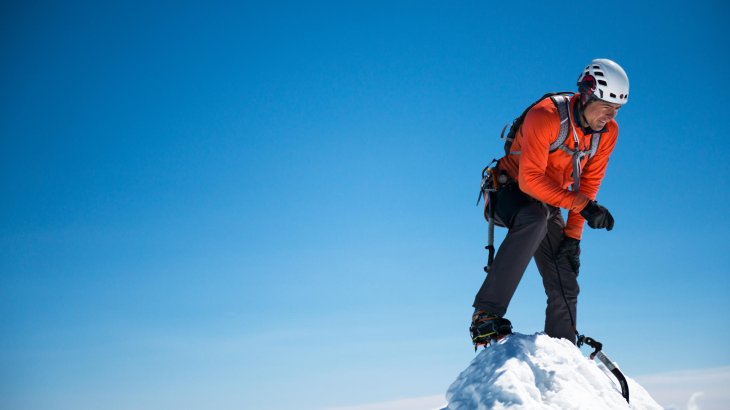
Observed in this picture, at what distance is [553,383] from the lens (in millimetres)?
5895

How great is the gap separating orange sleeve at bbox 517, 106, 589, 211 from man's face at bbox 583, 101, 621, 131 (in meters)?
0.54

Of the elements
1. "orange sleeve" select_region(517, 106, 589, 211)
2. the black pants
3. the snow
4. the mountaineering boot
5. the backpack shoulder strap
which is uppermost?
the backpack shoulder strap

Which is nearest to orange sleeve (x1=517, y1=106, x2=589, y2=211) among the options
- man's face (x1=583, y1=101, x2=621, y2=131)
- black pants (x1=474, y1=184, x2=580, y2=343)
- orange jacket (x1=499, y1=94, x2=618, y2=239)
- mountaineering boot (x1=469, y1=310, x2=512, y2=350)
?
orange jacket (x1=499, y1=94, x2=618, y2=239)

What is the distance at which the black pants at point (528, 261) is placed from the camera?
7.75 metres

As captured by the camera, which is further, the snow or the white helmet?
the white helmet

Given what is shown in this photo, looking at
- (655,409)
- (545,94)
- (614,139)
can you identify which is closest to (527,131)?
(545,94)

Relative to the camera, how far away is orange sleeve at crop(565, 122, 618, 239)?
888 centimetres

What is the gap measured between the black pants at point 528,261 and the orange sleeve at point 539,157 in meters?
0.31

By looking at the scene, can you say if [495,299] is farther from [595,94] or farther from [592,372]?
[595,94]

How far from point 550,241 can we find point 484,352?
3047mm

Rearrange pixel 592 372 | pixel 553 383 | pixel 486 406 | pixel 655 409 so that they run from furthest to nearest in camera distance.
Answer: pixel 655 409 < pixel 592 372 < pixel 553 383 < pixel 486 406

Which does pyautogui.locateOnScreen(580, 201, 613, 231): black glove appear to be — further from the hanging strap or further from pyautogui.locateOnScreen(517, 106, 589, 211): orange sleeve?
the hanging strap

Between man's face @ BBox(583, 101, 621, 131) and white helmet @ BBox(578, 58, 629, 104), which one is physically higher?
white helmet @ BBox(578, 58, 629, 104)

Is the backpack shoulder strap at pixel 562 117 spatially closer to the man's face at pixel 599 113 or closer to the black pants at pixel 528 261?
the man's face at pixel 599 113
